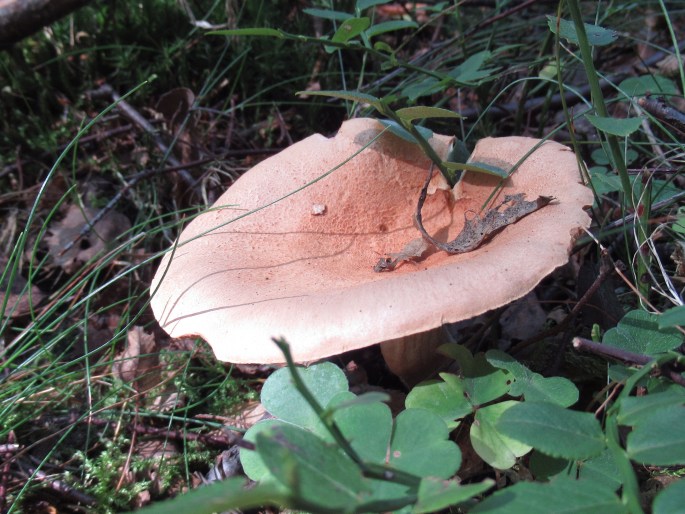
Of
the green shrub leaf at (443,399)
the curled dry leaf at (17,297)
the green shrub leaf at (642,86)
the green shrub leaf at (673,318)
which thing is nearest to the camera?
the green shrub leaf at (673,318)

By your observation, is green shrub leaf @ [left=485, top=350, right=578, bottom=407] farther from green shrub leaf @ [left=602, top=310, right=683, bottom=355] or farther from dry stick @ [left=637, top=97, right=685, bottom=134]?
dry stick @ [left=637, top=97, right=685, bottom=134]

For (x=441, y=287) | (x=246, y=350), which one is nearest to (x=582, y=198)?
(x=441, y=287)

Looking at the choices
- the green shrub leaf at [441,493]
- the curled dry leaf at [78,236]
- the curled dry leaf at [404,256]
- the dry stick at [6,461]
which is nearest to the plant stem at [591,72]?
the curled dry leaf at [404,256]

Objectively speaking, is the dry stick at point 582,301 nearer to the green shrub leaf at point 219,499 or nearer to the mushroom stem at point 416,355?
the mushroom stem at point 416,355

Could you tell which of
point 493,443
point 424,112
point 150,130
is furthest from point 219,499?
point 150,130

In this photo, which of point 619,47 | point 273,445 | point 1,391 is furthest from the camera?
point 619,47

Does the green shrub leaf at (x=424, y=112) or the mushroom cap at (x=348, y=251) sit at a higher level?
the green shrub leaf at (x=424, y=112)

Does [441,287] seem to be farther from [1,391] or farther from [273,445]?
[1,391]
